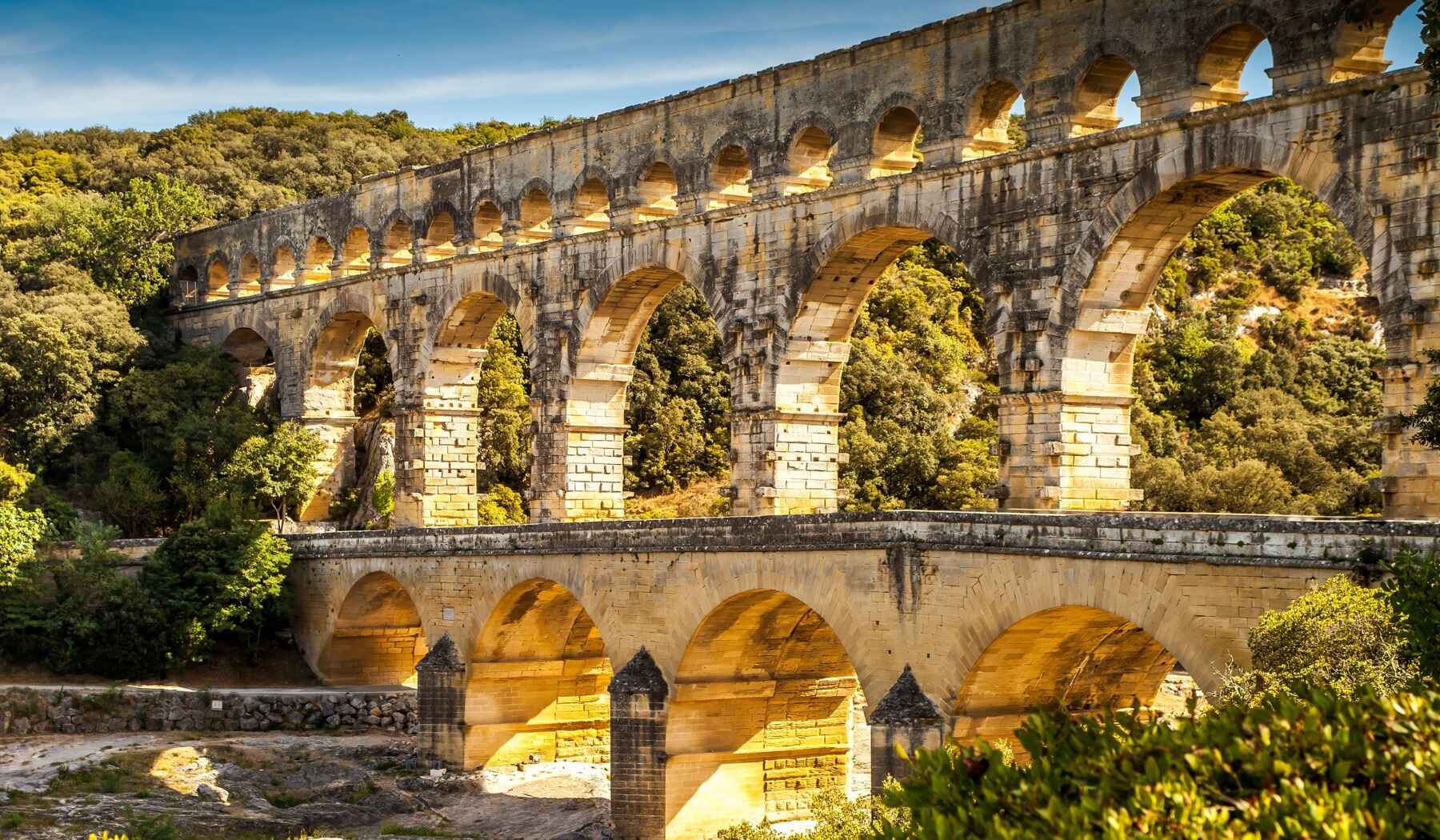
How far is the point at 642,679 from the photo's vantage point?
89.8 feet

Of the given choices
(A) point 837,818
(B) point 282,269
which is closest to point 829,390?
(A) point 837,818

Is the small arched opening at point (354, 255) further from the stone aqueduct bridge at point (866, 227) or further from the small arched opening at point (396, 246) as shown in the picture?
the small arched opening at point (396, 246)

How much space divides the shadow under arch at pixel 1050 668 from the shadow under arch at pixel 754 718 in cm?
472

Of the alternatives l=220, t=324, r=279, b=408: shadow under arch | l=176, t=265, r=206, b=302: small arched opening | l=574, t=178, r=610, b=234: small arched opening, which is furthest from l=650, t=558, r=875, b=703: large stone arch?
l=176, t=265, r=206, b=302: small arched opening

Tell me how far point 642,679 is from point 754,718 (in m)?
1.76

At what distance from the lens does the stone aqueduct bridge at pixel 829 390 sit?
70.5 ft

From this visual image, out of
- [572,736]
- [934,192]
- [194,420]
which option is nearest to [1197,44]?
[934,192]

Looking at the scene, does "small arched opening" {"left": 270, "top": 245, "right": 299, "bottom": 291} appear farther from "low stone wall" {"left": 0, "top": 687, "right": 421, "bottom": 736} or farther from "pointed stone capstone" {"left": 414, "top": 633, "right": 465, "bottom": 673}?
"pointed stone capstone" {"left": 414, "top": 633, "right": 465, "bottom": 673}

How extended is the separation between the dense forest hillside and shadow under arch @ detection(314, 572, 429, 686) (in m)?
6.75

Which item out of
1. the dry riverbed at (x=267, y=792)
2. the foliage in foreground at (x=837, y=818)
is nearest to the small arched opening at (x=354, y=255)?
the dry riverbed at (x=267, y=792)

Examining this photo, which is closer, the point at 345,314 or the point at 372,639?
the point at 372,639

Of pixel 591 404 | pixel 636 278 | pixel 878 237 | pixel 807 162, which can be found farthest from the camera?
pixel 591 404

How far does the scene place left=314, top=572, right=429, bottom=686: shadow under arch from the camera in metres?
37.2

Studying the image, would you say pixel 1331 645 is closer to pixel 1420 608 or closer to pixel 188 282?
pixel 1420 608
